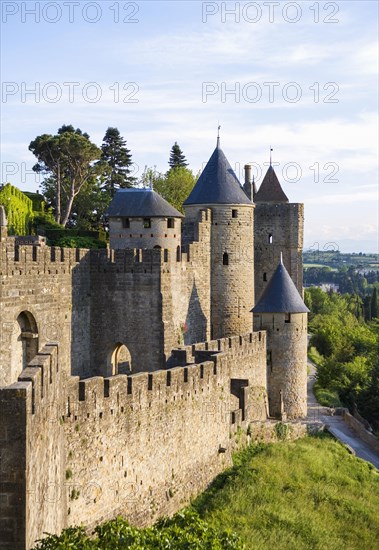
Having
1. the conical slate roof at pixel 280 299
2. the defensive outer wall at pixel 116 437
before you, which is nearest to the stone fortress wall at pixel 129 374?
the defensive outer wall at pixel 116 437

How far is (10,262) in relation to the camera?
2252 cm

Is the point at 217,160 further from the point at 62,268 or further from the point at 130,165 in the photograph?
the point at 130,165

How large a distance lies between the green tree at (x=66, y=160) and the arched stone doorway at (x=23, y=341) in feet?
117

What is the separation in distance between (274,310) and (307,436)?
529 centimetres

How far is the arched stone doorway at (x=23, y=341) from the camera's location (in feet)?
75.6

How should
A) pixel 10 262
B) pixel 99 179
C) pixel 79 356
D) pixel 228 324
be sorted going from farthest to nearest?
pixel 99 179
pixel 228 324
pixel 79 356
pixel 10 262

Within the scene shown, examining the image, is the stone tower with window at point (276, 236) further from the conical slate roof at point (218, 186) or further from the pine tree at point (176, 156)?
the pine tree at point (176, 156)

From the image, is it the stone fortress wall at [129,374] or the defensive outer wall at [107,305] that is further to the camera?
the defensive outer wall at [107,305]

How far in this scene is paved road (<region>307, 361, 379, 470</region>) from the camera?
35.7 m

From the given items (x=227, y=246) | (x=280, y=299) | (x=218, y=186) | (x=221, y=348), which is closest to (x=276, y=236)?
(x=218, y=186)

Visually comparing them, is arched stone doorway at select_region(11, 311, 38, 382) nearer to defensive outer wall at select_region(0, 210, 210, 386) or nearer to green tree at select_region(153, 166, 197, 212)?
defensive outer wall at select_region(0, 210, 210, 386)

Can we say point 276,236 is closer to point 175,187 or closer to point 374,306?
point 175,187

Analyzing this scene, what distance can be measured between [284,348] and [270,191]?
14585 mm

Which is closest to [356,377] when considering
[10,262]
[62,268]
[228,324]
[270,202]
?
[270,202]
